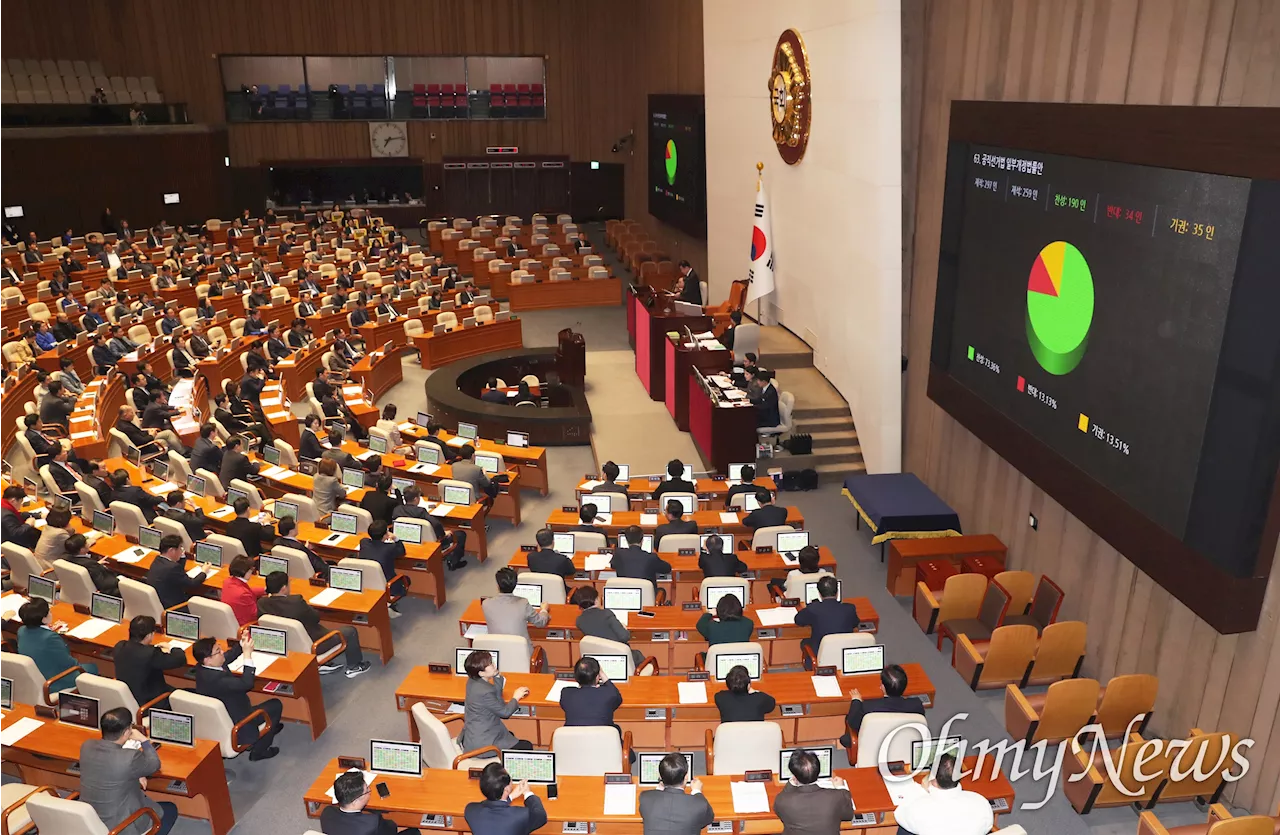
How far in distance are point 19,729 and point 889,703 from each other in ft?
21.1

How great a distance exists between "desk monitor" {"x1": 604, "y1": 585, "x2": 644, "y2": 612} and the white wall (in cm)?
535

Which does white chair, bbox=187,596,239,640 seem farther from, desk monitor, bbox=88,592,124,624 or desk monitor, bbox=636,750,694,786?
desk monitor, bbox=636,750,694,786

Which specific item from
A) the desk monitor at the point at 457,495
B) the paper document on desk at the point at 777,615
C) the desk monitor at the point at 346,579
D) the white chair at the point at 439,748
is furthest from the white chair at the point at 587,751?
the desk monitor at the point at 457,495

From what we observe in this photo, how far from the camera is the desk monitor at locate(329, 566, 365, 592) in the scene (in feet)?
30.6

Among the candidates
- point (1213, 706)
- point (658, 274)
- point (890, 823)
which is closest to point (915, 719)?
point (890, 823)

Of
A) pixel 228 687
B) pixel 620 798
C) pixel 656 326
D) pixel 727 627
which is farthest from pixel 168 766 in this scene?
pixel 656 326

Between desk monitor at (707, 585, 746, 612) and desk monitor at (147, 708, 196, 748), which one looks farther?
desk monitor at (707, 585, 746, 612)

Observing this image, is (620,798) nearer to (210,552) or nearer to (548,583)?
(548,583)

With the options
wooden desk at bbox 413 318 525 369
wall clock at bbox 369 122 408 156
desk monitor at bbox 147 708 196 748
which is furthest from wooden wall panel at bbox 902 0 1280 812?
Answer: wall clock at bbox 369 122 408 156

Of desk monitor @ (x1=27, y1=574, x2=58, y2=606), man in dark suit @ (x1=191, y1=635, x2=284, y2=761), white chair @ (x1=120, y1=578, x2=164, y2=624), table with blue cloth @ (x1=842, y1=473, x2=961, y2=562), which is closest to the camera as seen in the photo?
man in dark suit @ (x1=191, y1=635, x2=284, y2=761)

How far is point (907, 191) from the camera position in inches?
484

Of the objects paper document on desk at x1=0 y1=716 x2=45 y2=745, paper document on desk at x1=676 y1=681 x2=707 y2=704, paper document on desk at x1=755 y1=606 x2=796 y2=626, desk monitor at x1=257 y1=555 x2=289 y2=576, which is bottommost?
paper document on desk at x1=755 y1=606 x2=796 y2=626

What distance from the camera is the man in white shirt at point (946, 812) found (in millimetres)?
5719

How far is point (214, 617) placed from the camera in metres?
8.48
